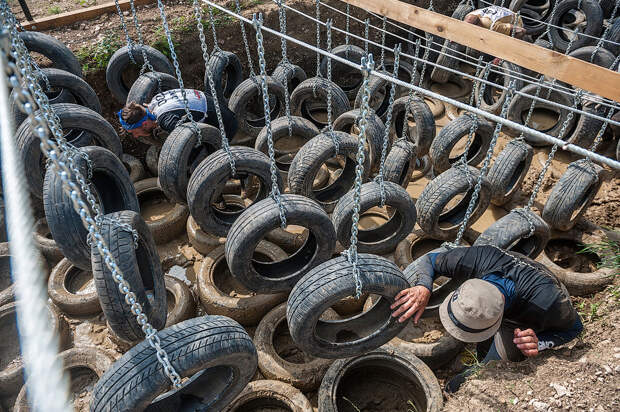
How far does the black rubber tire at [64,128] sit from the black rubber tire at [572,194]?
602cm

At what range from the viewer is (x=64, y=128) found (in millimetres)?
5348

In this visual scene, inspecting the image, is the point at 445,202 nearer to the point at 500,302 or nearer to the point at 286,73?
the point at 500,302

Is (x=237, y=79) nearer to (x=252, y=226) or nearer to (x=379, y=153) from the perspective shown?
(x=379, y=153)

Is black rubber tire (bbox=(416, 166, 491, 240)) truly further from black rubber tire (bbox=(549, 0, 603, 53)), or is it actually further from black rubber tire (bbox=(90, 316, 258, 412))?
black rubber tire (bbox=(549, 0, 603, 53))

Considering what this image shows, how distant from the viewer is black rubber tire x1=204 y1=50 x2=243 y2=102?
726 centimetres

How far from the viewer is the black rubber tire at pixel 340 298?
3098 mm

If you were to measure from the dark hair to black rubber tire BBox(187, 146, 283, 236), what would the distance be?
1.62 meters

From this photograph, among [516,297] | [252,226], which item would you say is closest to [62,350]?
[252,226]

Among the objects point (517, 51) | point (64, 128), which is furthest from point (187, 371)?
point (517, 51)

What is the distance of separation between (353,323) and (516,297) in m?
1.42

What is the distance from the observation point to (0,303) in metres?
4.62

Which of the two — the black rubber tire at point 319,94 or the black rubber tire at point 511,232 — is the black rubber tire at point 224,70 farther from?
the black rubber tire at point 511,232

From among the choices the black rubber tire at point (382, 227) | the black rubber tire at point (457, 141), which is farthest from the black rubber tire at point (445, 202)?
the black rubber tire at point (457, 141)

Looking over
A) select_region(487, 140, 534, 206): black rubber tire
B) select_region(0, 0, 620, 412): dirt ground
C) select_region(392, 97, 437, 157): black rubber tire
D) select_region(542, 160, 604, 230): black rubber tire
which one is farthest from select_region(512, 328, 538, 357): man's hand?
select_region(392, 97, 437, 157): black rubber tire
